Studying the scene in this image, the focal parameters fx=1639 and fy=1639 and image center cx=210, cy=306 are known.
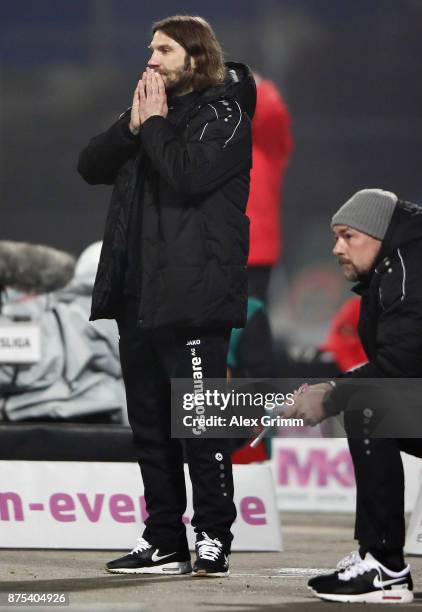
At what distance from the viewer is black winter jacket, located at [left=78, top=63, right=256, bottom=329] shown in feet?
15.9

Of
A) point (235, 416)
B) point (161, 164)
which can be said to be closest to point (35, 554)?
point (235, 416)

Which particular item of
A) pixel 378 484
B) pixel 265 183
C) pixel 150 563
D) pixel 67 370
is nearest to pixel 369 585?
pixel 378 484

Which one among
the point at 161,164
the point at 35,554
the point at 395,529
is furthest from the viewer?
the point at 35,554

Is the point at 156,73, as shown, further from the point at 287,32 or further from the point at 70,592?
the point at 287,32

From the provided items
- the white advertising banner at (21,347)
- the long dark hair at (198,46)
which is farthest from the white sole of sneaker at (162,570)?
the white advertising banner at (21,347)

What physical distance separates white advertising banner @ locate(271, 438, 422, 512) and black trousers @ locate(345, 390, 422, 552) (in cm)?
427

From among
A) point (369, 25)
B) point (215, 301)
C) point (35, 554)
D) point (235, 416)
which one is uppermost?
point (369, 25)

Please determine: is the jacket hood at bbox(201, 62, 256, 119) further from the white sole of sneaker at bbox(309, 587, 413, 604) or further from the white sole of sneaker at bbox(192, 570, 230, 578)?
the white sole of sneaker at bbox(309, 587, 413, 604)

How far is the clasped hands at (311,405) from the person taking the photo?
4.45m

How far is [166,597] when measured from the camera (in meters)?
4.43

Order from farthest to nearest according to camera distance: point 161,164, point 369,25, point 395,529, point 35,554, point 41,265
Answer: point 369,25 → point 41,265 → point 35,554 → point 161,164 → point 395,529

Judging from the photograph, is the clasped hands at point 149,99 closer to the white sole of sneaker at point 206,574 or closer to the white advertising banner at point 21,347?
the white sole of sneaker at point 206,574

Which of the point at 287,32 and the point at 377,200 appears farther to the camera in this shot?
the point at 287,32

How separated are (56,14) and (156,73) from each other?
37.1 feet
